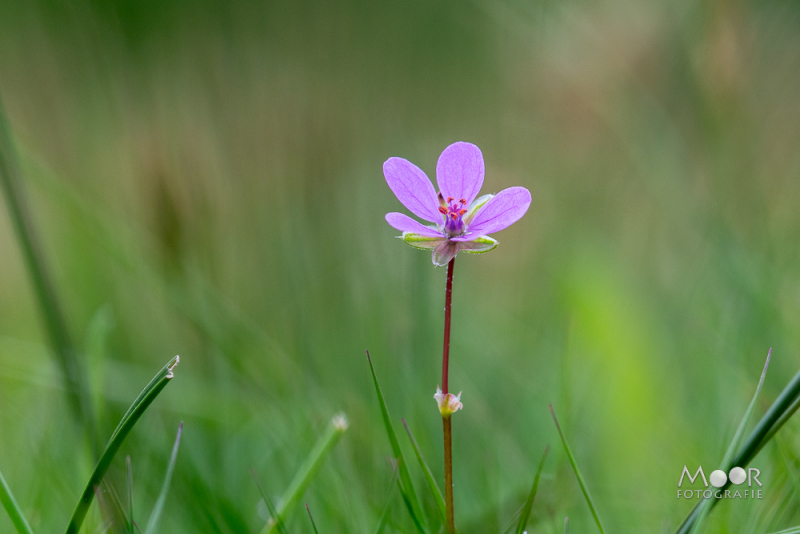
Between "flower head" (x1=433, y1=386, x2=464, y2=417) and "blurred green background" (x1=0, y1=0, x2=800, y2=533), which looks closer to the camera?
"flower head" (x1=433, y1=386, x2=464, y2=417)

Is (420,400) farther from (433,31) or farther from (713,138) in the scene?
(433,31)

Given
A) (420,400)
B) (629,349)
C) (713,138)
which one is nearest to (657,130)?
(713,138)

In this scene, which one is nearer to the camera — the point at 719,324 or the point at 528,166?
the point at 719,324

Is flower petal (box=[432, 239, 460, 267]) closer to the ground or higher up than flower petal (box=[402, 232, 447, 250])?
closer to the ground

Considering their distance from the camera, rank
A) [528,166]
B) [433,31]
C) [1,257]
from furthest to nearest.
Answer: [433,31] → [528,166] → [1,257]

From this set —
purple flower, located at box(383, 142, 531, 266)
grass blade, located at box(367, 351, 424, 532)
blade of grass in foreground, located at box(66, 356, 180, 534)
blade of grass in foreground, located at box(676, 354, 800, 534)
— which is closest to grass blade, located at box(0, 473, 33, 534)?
blade of grass in foreground, located at box(66, 356, 180, 534)

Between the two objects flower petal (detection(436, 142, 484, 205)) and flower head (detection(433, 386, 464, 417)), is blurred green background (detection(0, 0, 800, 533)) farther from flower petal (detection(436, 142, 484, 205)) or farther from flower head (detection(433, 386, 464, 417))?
flower petal (detection(436, 142, 484, 205))

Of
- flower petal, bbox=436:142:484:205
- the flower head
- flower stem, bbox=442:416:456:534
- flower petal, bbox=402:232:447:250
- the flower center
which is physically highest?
flower petal, bbox=436:142:484:205

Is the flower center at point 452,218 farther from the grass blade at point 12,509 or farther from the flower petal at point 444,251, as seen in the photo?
the grass blade at point 12,509
